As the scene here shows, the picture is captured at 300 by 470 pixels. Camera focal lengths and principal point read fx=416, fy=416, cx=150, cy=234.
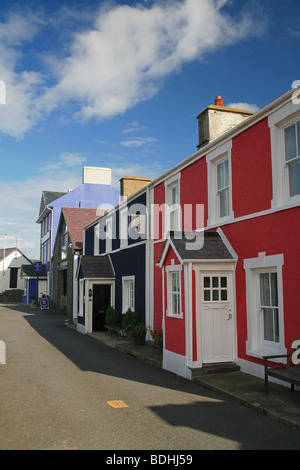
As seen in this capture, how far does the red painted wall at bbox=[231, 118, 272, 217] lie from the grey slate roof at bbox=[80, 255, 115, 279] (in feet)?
33.7

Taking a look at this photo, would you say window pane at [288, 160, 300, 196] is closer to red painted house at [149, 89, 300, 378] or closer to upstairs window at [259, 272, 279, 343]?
red painted house at [149, 89, 300, 378]

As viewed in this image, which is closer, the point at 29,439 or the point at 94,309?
the point at 29,439

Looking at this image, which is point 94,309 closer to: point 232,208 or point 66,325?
point 66,325

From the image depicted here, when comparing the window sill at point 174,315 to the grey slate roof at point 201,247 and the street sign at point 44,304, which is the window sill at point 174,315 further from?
the street sign at point 44,304

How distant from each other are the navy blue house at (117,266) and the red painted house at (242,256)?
186 inches

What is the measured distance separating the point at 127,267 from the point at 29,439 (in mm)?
11995

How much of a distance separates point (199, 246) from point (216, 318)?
1708 mm

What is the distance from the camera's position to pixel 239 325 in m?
9.45

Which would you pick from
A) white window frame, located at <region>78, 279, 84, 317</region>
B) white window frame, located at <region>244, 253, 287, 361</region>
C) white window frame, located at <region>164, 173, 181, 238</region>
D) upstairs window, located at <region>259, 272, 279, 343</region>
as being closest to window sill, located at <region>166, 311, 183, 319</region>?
white window frame, located at <region>244, 253, 287, 361</region>

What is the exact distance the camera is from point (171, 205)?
1353 centimetres

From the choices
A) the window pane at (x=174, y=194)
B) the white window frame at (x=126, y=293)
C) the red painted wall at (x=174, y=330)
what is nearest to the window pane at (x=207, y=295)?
the red painted wall at (x=174, y=330)

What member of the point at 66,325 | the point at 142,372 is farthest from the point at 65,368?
the point at 66,325

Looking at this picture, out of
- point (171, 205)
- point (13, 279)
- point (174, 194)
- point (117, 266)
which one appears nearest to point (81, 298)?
point (117, 266)
